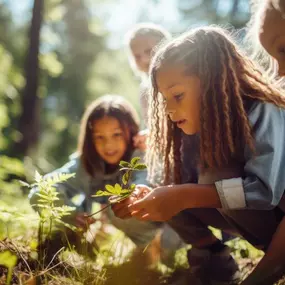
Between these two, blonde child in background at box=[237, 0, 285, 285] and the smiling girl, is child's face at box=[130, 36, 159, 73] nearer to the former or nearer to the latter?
blonde child in background at box=[237, 0, 285, 285]

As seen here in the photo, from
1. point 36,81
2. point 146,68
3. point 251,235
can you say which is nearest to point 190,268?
point 251,235

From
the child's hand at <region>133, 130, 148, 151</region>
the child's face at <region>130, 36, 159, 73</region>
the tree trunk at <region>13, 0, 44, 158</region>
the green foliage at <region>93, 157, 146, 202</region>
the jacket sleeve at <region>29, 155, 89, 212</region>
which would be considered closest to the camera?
the green foliage at <region>93, 157, 146, 202</region>

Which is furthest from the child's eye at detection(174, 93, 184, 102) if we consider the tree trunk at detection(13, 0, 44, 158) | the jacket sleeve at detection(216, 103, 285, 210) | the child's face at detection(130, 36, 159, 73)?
the tree trunk at detection(13, 0, 44, 158)

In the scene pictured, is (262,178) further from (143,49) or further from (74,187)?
(143,49)

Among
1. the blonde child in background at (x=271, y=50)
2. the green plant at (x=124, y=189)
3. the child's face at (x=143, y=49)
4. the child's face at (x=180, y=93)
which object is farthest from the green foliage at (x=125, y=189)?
the child's face at (x=143, y=49)

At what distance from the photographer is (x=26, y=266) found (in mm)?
1667

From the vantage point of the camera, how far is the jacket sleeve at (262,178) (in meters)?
1.67

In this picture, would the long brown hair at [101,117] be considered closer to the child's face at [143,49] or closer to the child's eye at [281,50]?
the child's face at [143,49]

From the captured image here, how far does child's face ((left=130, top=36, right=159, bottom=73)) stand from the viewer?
3.88 meters

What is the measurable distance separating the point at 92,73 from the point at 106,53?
2.93 ft

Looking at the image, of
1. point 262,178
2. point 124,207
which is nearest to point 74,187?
point 124,207

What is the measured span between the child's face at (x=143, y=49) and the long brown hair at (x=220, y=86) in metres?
1.95

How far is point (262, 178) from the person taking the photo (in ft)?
5.44

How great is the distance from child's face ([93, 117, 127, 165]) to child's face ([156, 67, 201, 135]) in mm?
1276
